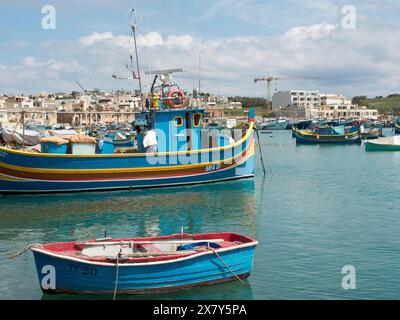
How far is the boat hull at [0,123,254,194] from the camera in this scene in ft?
85.4

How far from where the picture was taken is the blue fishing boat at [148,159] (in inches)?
1031

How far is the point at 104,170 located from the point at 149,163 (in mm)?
2336

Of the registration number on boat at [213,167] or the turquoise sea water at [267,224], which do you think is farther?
the registration number on boat at [213,167]

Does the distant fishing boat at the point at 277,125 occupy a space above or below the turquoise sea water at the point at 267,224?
above

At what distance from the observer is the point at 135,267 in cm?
1187

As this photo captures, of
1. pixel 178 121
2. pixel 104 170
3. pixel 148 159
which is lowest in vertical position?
pixel 104 170

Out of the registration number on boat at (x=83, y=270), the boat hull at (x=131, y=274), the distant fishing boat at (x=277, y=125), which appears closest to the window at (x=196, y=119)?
the boat hull at (x=131, y=274)

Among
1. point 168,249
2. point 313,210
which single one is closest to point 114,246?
point 168,249

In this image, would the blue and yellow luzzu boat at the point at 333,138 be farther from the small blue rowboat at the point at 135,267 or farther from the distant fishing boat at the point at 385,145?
the small blue rowboat at the point at 135,267

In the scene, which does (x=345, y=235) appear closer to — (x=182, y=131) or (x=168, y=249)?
(x=168, y=249)

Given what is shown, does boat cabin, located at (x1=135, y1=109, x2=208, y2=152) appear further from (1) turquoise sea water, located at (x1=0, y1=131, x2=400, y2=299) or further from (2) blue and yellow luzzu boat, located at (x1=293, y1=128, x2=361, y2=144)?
(2) blue and yellow luzzu boat, located at (x1=293, y1=128, x2=361, y2=144)

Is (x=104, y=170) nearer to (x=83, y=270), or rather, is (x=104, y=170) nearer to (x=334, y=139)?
(x=83, y=270)

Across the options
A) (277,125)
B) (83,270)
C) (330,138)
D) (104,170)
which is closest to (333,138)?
(330,138)

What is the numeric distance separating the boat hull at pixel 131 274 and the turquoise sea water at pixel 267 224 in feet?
0.94
